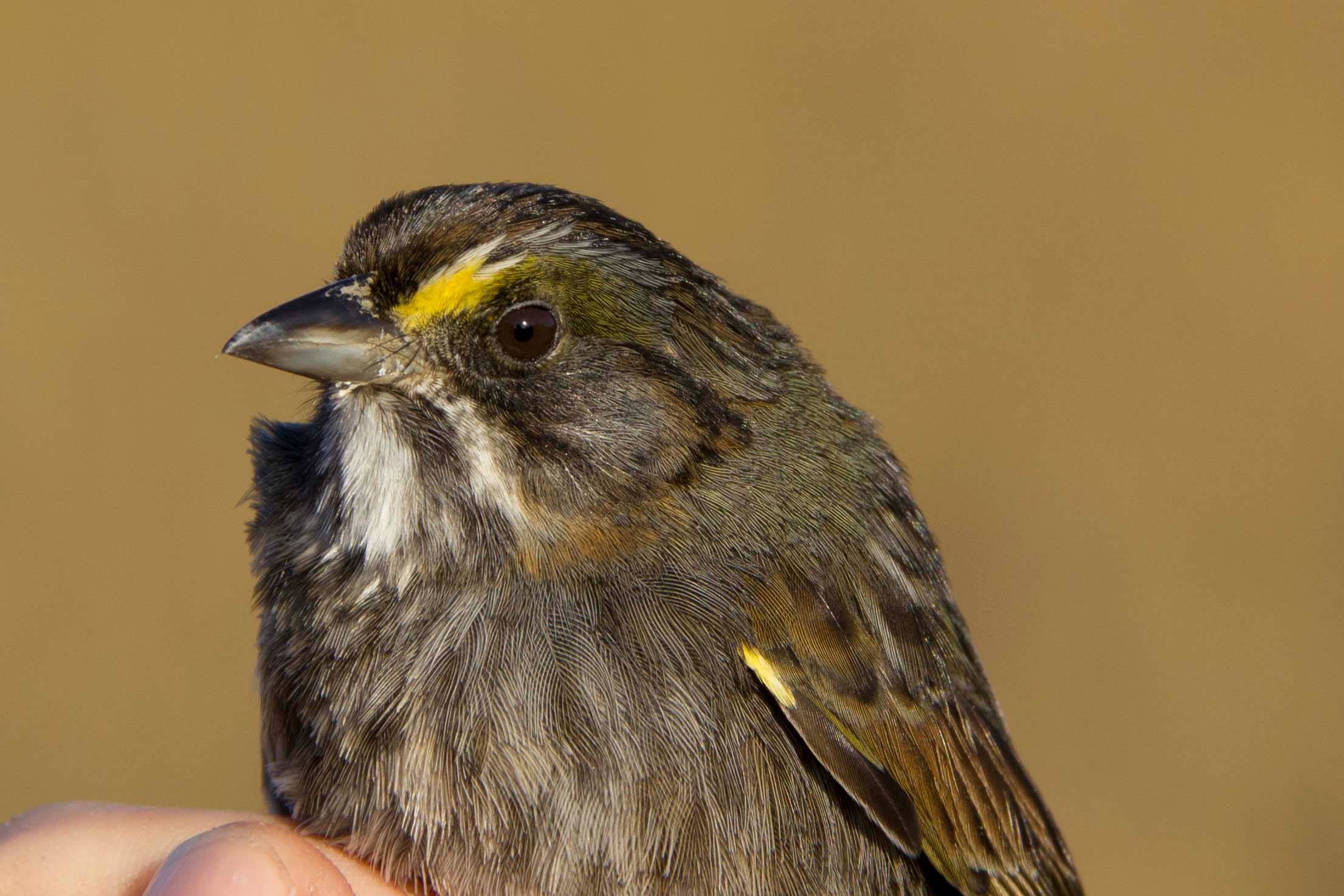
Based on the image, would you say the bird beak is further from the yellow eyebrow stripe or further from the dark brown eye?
Result: the yellow eyebrow stripe

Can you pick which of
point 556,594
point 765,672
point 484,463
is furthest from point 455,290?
point 765,672

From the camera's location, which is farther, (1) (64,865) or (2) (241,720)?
(2) (241,720)

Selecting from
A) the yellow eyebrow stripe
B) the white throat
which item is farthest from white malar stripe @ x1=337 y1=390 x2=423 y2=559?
the yellow eyebrow stripe

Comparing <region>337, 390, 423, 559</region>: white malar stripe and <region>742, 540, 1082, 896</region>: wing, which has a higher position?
<region>337, 390, 423, 559</region>: white malar stripe

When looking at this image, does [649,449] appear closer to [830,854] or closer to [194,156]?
[830,854]

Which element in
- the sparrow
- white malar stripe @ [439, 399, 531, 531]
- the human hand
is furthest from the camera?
white malar stripe @ [439, 399, 531, 531]

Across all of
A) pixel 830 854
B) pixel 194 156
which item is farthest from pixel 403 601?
pixel 194 156
